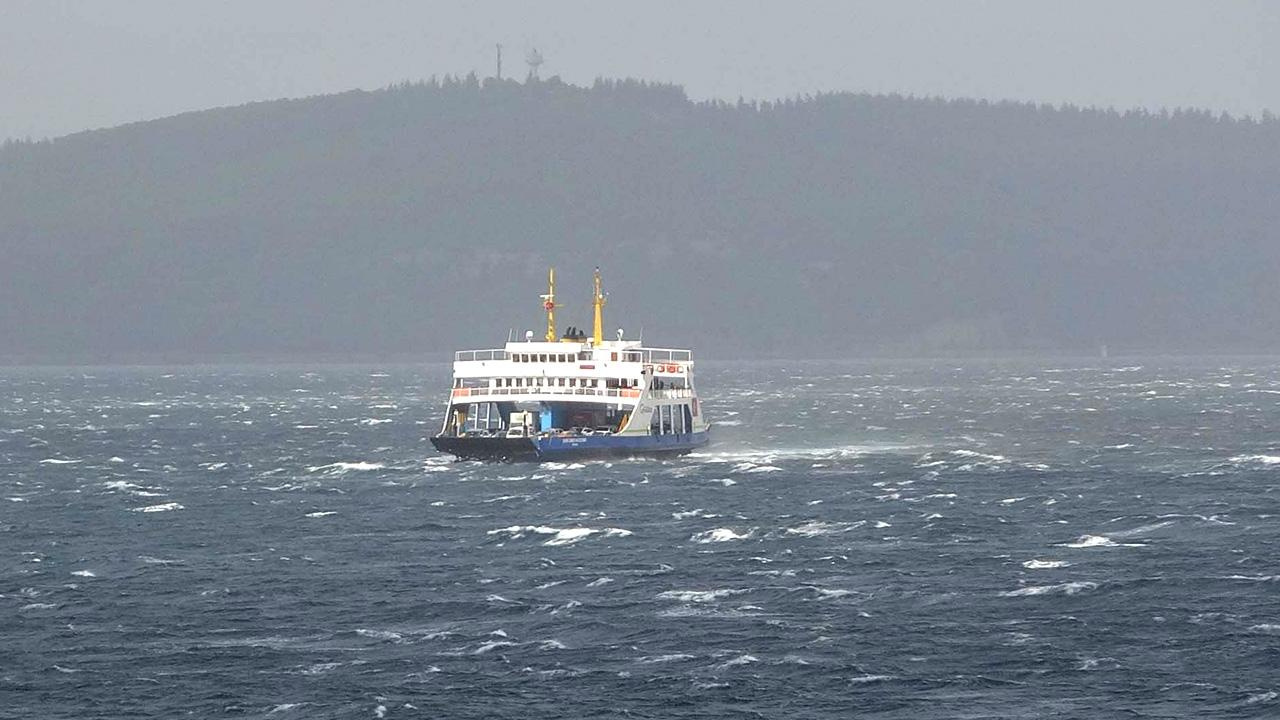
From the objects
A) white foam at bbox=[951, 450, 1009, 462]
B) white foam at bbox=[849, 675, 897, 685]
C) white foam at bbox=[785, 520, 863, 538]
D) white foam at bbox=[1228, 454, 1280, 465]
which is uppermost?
white foam at bbox=[951, 450, 1009, 462]

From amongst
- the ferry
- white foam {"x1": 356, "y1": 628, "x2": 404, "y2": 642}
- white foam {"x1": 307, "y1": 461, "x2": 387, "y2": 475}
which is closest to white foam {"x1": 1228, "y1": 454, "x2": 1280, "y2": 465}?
the ferry

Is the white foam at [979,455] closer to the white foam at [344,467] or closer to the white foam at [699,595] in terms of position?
the white foam at [344,467]

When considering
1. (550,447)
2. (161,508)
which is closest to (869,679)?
(161,508)

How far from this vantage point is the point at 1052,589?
71188 millimetres

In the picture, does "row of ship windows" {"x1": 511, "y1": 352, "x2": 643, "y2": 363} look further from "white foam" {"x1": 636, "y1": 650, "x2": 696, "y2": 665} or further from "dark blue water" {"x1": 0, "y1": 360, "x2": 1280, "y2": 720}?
"white foam" {"x1": 636, "y1": 650, "x2": 696, "y2": 665}

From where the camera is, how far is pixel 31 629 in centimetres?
6575

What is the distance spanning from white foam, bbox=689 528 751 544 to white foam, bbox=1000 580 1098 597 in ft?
56.1

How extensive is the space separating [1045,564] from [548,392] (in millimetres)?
54740

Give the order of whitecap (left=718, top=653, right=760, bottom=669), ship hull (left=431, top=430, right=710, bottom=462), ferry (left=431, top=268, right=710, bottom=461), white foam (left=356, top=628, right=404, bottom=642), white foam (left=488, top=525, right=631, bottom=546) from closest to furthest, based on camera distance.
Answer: whitecap (left=718, top=653, right=760, bottom=669) < white foam (left=356, top=628, right=404, bottom=642) < white foam (left=488, top=525, right=631, bottom=546) < ship hull (left=431, top=430, right=710, bottom=462) < ferry (left=431, top=268, right=710, bottom=461)

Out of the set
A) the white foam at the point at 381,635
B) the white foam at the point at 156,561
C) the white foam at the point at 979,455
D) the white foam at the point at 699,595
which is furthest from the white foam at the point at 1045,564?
the white foam at the point at 979,455

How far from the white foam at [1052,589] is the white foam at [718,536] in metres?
17.1

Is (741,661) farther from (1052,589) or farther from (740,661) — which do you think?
(1052,589)

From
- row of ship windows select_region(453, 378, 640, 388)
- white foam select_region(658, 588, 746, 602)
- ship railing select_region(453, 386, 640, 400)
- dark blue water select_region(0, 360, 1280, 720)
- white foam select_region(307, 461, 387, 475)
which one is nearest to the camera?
dark blue water select_region(0, 360, 1280, 720)

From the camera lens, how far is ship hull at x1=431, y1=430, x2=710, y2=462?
12312 cm
